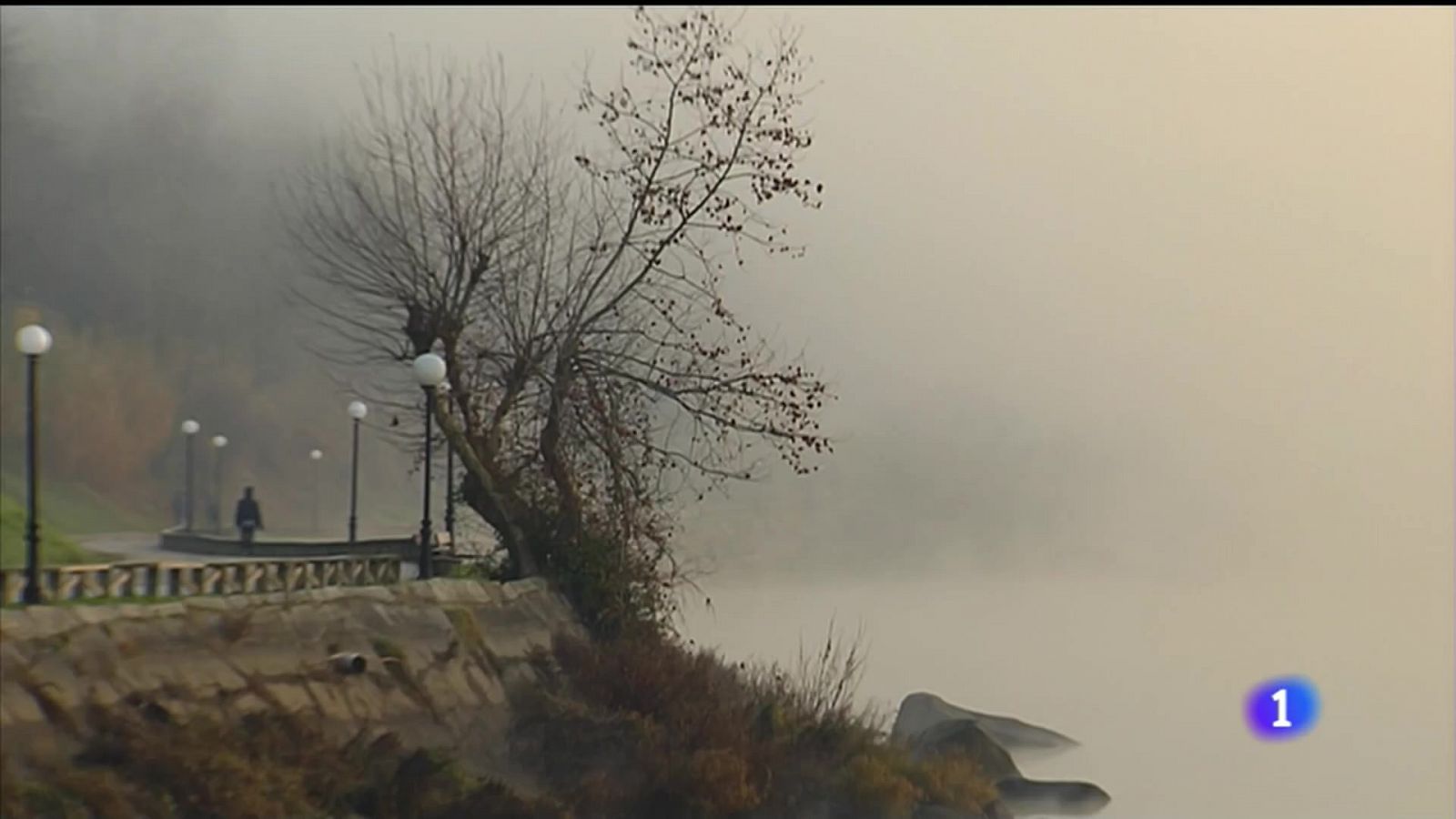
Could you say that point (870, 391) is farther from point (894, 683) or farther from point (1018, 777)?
point (1018, 777)

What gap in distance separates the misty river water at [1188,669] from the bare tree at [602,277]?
2.12 ft

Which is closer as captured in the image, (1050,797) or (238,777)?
(238,777)

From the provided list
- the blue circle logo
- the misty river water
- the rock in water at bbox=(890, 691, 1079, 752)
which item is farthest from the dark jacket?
the blue circle logo

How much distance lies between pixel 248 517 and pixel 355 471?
37 centimetres

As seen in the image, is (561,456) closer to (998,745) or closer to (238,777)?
(238,777)

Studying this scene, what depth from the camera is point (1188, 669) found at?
524 cm

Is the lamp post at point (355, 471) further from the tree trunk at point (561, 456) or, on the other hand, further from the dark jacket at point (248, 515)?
the tree trunk at point (561, 456)

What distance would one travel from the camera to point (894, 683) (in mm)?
5043

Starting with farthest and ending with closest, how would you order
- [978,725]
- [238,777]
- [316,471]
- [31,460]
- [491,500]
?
[978,725] → [491,500] → [316,471] → [31,460] → [238,777]

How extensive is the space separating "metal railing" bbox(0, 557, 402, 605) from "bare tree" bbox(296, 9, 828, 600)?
1.67 feet

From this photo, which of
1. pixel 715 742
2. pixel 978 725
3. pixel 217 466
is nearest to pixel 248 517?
Result: pixel 217 466

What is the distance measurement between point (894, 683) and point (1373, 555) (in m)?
1.89

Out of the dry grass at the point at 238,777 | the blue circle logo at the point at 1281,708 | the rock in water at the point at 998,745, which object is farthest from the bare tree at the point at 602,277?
the blue circle logo at the point at 1281,708

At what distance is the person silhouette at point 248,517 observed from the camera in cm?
444
